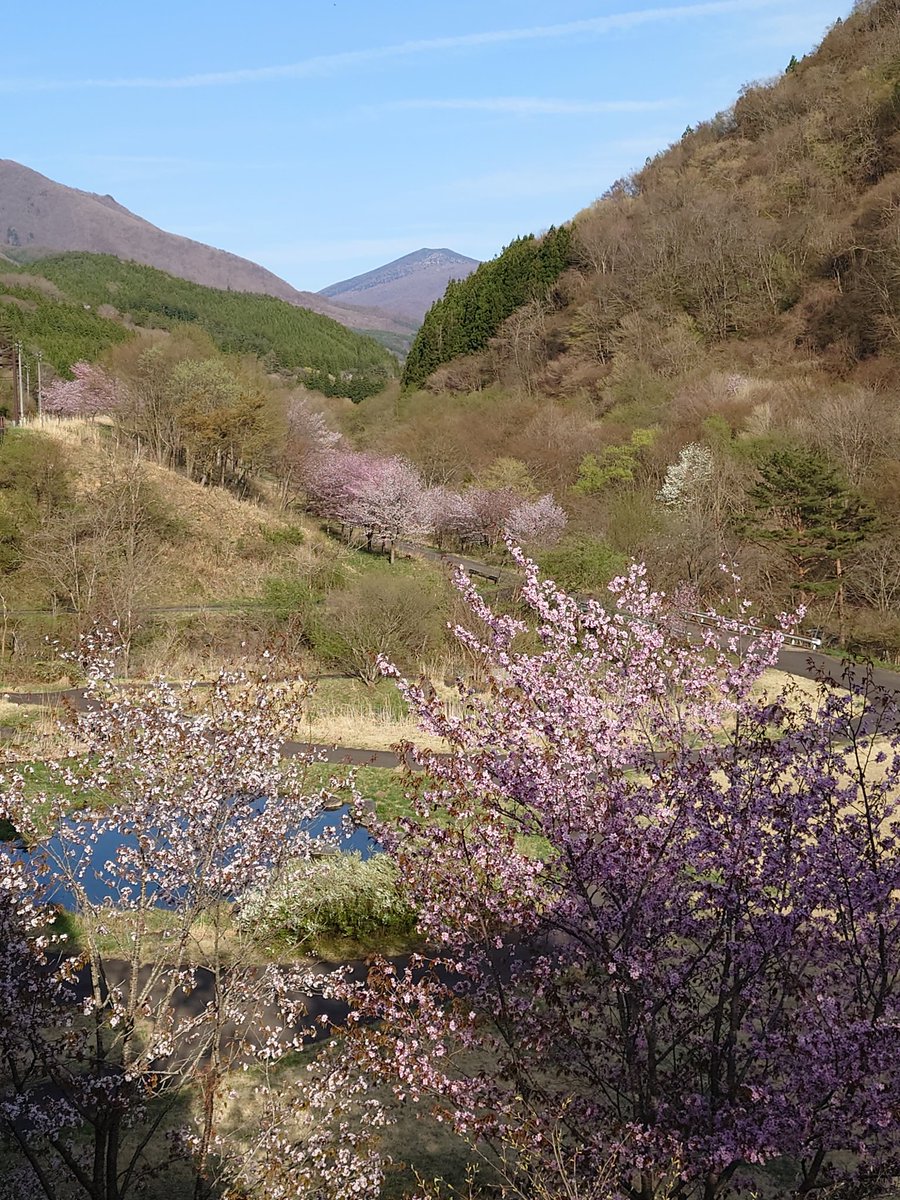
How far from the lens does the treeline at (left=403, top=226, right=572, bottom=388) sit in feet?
220

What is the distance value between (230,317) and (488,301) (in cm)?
4774

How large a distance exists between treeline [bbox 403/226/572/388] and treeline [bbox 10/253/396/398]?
29.5 ft

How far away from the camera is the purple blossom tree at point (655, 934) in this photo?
4250 millimetres

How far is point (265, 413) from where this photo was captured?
3762cm

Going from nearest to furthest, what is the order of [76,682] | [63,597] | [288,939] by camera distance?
1. [288,939]
2. [76,682]
3. [63,597]

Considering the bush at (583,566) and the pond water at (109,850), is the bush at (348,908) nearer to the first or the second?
the pond water at (109,850)

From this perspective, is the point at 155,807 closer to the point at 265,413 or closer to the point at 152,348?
the point at 265,413

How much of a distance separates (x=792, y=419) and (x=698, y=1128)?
31028 millimetres

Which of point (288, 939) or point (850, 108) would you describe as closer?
point (288, 939)

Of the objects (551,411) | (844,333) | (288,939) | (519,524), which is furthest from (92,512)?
(844,333)

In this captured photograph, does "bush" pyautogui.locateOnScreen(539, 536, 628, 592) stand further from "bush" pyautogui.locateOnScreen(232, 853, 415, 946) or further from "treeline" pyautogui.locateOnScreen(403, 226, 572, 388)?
"treeline" pyautogui.locateOnScreen(403, 226, 572, 388)

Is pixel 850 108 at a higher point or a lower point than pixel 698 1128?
higher

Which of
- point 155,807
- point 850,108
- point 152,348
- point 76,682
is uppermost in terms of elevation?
point 850,108

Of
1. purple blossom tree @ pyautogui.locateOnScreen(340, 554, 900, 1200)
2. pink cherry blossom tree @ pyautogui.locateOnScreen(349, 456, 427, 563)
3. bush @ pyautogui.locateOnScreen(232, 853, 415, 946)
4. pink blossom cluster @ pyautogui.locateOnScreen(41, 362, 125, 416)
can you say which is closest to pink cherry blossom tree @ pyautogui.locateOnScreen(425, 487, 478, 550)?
pink cherry blossom tree @ pyautogui.locateOnScreen(349, 456, 427, 563)
